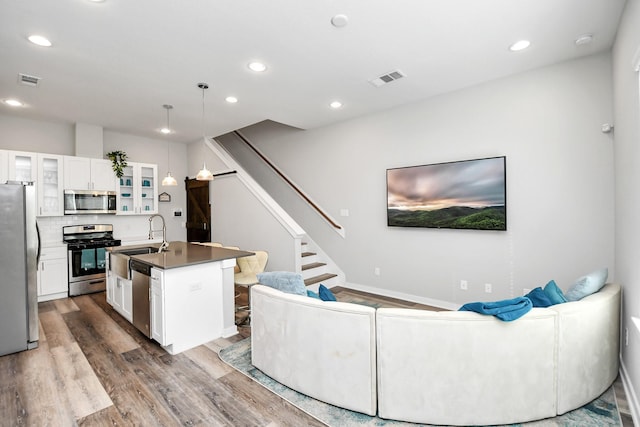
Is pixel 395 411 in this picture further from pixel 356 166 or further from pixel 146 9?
pixel 356 166

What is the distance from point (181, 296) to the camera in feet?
9.92

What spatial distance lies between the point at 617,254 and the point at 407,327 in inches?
95.5

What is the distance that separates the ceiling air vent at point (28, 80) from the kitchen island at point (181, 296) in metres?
2.26

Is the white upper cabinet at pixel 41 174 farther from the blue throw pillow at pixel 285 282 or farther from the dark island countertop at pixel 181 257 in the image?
the blue throw pillow at pixel 285 282

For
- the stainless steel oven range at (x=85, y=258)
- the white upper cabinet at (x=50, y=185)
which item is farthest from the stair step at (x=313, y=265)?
the white upper cabinet at (x=50, y=185)

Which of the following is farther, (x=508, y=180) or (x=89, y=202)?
(x=89, y=202)

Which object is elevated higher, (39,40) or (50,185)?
(39,40)

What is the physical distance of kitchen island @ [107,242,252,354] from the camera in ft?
9.66

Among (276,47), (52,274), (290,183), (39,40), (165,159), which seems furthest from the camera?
(165,159)

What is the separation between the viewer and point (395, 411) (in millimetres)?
1978

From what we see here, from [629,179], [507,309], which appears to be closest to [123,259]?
[507,309]

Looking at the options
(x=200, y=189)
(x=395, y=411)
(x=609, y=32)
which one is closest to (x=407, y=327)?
(x=395, y=411)

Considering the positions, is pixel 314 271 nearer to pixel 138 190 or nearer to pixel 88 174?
pixel 138 190

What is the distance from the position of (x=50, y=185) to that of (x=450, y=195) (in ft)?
20.2
